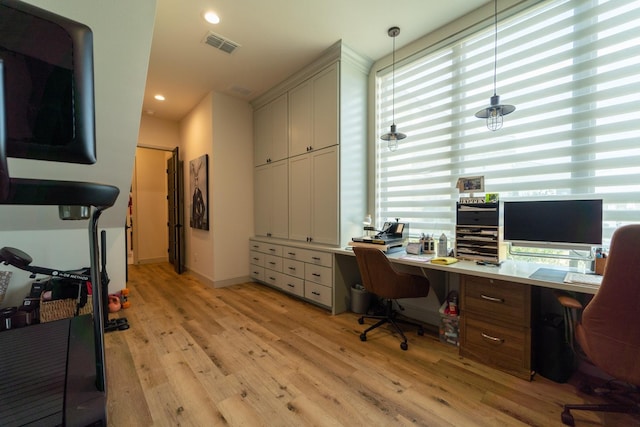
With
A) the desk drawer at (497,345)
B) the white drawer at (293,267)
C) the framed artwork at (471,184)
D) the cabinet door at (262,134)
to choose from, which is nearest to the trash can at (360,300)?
the white drawer at (293,267)

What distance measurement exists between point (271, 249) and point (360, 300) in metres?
1.47

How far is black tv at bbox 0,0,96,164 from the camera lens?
0.50 m

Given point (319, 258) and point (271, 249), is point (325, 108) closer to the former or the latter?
point (319, 258)

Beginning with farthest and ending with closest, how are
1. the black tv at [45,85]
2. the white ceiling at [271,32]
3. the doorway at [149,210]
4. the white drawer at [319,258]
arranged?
the doorway at [149,210], the white drawer at [319,258], the white ceiling at [271,32], the black tv at [45,85]

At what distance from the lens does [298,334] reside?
7.98 feet

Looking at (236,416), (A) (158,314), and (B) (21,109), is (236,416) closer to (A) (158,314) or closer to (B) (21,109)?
(B) (21,109)

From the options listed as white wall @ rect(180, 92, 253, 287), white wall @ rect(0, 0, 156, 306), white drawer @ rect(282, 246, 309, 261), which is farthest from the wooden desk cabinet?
white wall @ rect(180, 92, 253, 287)

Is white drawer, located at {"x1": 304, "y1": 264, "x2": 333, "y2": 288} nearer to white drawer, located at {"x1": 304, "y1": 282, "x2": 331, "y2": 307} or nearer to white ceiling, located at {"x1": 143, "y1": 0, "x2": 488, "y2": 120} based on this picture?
white drawer, located at {"x1": 304, "y1": 282, "x2": 331, "y2": 307}

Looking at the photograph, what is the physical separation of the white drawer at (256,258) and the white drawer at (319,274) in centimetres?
105

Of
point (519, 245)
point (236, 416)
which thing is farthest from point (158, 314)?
point (519, 245)

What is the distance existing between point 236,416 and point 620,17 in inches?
139

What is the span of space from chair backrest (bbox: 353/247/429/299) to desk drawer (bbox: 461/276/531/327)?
1.18ft

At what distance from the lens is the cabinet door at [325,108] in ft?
9.64

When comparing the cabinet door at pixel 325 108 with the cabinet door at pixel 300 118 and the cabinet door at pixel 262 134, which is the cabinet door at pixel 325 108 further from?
the cabinet door at pixel 262 134
